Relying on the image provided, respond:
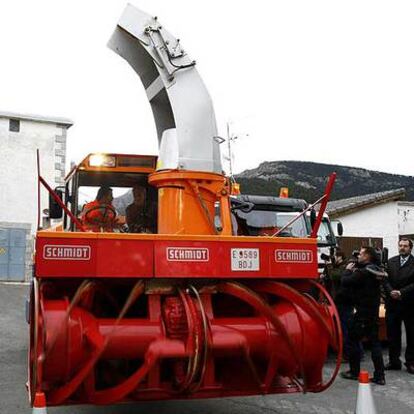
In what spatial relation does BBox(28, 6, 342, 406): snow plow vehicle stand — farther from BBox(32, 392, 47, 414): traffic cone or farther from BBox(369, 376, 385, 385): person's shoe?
BBox(369, 376, 385, 385): person's shoe

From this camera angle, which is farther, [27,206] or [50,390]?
[27,206]

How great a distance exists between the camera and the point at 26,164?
22.2 metres

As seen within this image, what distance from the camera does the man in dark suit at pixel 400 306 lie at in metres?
7.65

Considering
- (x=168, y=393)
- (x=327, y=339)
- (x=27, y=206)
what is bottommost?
(x=168, y=393)

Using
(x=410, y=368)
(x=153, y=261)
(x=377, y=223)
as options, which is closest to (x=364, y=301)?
(x=410, y=368)

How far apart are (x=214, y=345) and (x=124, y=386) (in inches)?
28.5

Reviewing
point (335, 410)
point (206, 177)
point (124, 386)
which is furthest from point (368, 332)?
point (124, 386)

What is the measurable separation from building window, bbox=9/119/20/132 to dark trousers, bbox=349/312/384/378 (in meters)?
18.4

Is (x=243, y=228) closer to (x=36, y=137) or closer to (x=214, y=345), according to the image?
(x=214, y=345)

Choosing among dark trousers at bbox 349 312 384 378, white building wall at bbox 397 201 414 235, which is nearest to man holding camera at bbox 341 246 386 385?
dark trousers at bbox 349 312 384 378

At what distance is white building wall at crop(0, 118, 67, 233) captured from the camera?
21.8 metres

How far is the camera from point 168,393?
438 cm

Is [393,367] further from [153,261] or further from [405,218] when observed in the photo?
[405,218]

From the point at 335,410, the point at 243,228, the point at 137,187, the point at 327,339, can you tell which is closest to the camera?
the point at 327,339
